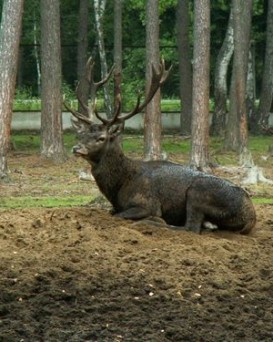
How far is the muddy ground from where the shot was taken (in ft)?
28.6

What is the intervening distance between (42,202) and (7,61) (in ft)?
15.1

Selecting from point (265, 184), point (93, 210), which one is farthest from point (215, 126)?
point (93, 210)

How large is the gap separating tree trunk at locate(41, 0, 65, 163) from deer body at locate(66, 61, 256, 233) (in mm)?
11888

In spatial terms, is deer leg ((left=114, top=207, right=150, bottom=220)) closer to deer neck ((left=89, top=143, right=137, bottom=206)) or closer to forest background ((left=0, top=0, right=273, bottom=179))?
deer neck ((left=89, top=143, right=137, bottom=206))

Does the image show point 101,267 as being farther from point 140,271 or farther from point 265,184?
point 265,184

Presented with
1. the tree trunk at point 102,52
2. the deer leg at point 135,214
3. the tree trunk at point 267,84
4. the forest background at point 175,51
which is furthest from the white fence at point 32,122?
the deer leg at point 135,214

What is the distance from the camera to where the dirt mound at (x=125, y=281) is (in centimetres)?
873

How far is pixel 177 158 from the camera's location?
85.1 feet

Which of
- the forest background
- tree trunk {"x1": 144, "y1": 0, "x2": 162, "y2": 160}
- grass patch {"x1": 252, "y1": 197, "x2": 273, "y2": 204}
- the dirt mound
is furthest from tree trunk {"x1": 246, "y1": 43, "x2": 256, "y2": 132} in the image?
the dirt mound

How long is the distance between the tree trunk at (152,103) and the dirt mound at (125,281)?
11.6 m

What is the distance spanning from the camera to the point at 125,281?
10.1m

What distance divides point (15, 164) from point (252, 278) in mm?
14013

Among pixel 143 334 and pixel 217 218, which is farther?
pixel 217 218

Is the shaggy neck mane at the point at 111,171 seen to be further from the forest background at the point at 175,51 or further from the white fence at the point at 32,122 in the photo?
the white fence at the point at 32,122
